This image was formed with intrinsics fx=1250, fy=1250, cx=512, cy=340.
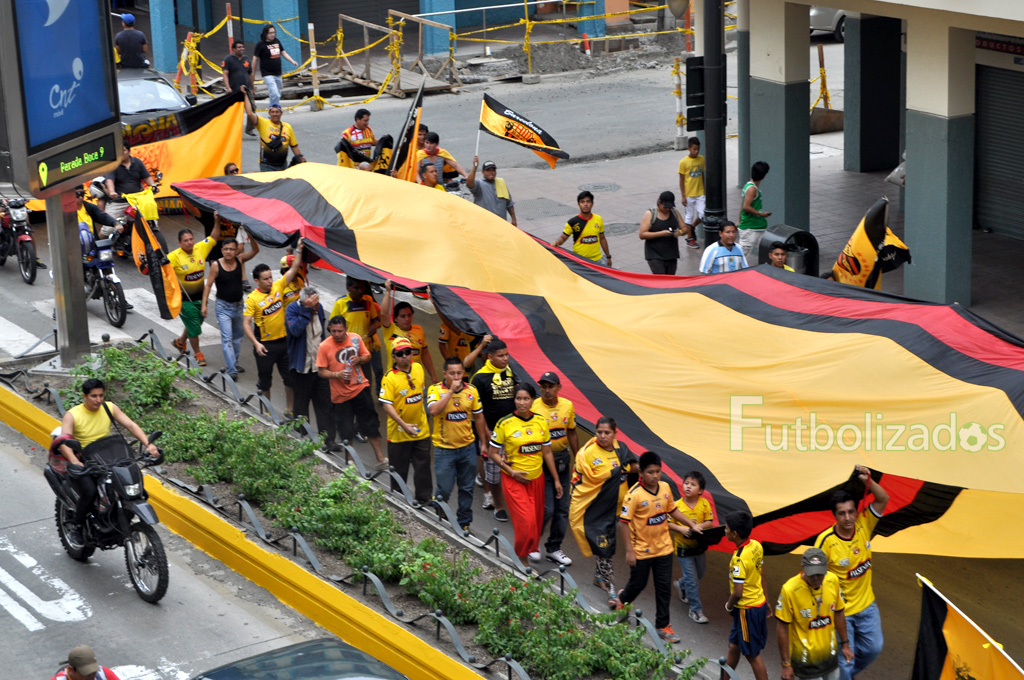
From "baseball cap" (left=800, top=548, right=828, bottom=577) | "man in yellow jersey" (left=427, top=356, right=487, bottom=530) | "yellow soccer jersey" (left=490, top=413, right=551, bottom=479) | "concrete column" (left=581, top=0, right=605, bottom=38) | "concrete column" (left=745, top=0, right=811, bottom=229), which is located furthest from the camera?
"concrete column" (left=581, top=0, right=605, bottom=38)

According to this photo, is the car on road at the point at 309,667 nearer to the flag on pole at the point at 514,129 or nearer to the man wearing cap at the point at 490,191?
the man wearing cap at the point at 490,191

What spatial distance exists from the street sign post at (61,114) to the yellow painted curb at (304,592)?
70.7 inches

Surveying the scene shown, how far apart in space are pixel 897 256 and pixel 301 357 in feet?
21.4

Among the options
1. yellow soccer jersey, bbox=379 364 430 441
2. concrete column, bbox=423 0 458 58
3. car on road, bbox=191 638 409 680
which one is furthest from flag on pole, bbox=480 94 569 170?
concrete column, bbox=423 0 458 58

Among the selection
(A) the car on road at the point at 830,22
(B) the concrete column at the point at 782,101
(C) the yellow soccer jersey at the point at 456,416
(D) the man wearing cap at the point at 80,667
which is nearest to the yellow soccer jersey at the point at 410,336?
(C) the yellow soccer jersey at the point at 456,416

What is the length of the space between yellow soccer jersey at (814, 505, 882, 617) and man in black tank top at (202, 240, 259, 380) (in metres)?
6.83

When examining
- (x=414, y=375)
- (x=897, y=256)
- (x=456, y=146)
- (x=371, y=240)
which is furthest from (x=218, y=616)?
(x=456, y=146)

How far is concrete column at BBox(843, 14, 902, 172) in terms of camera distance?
2209 cm

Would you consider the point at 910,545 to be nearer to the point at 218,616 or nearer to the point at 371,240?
the point at 218,616

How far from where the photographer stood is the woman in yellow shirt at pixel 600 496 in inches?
385

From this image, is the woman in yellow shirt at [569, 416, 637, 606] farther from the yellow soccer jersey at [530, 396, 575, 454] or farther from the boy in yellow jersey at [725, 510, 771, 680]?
the boy in yellow jersey at [725, 510, 771, 680]

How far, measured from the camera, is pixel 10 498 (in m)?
10.8

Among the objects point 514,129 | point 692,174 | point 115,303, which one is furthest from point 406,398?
point 692,174

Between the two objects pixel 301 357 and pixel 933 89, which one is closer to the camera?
pixel 301 357
